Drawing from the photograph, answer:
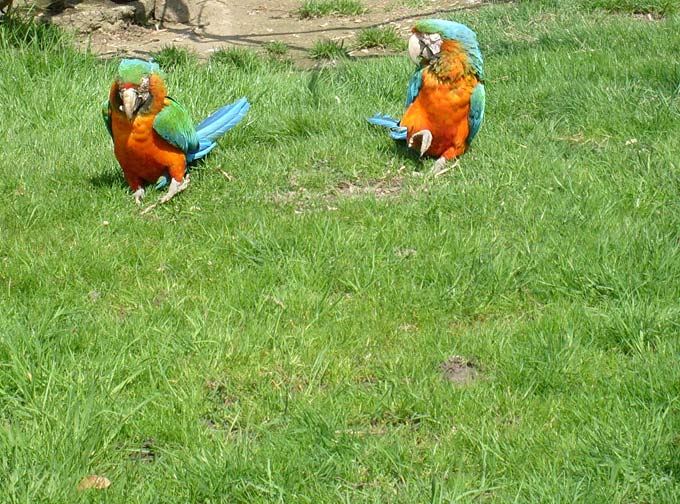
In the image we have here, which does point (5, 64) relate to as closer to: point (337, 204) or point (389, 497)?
point (337, 204)

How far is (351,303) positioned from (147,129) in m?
1.55

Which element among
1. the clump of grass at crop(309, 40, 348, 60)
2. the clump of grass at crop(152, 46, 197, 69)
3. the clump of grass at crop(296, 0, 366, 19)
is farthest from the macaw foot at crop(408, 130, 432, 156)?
the clump of grass at crop(296, 0, 366, 19)

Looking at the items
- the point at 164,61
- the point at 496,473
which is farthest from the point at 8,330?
the point at 164,61

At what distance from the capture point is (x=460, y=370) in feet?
11.3

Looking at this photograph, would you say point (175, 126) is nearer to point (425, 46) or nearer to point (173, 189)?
point (173, 189)

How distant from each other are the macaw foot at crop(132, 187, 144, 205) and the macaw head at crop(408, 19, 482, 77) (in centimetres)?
163

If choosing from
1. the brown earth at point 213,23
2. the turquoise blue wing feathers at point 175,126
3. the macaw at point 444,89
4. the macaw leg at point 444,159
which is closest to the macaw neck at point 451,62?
the macaw at point 444,89

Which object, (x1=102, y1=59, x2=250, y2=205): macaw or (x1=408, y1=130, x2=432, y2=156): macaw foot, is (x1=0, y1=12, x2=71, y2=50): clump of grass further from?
(x1=408, y1=130, x2=432, y2=156): macaw foot

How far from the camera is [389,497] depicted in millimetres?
2852

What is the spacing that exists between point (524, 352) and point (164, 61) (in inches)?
174

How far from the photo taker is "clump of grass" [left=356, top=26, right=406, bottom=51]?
7750 millimetres

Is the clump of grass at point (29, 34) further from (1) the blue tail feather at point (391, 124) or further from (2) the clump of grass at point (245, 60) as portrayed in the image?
(1) the blue tail feather at point (391, 124)

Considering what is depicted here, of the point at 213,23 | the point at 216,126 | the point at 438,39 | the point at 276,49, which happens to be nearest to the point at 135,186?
the point at 216,126

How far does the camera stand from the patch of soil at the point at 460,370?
3.39 m
